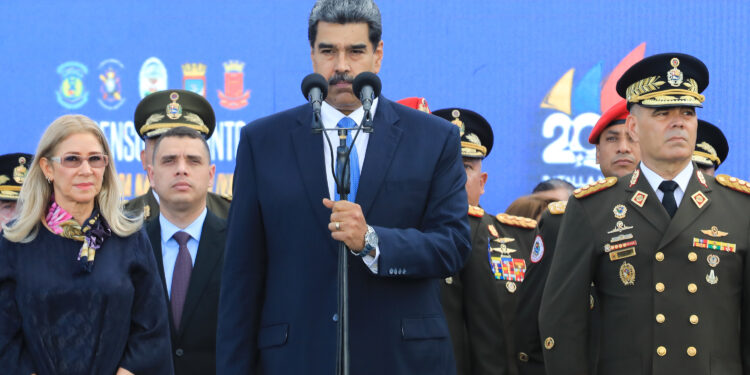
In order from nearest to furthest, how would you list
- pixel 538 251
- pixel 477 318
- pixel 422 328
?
pixel 422 328 < pixel 538 251 < pixel 477 318

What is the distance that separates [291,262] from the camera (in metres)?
3.06

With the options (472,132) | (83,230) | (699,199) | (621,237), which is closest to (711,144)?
(472,132)

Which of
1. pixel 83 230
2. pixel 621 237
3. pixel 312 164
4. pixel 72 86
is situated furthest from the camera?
pixel 72 86

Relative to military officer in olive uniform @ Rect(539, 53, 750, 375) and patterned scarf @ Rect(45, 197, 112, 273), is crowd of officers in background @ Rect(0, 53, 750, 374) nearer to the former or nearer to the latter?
military officer in olive uniform @ Rect(539, 53, 750, 375)

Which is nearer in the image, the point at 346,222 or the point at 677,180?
the point at 346,222

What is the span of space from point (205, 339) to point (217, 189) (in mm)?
2712

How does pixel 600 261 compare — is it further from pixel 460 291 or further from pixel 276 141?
pixel 276 141

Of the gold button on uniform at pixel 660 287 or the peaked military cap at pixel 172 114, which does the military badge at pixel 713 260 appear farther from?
the peaked military cap at pixel 172 114

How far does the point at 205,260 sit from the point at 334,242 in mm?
1755

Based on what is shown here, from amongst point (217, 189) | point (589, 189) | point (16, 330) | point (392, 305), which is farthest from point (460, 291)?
point (217, 189)

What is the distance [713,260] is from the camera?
3.55 meters

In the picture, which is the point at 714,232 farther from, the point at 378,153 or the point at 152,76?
the point at 152,76

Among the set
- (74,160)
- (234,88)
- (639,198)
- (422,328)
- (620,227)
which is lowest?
(422,328)

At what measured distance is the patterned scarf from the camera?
3891 millimetres
